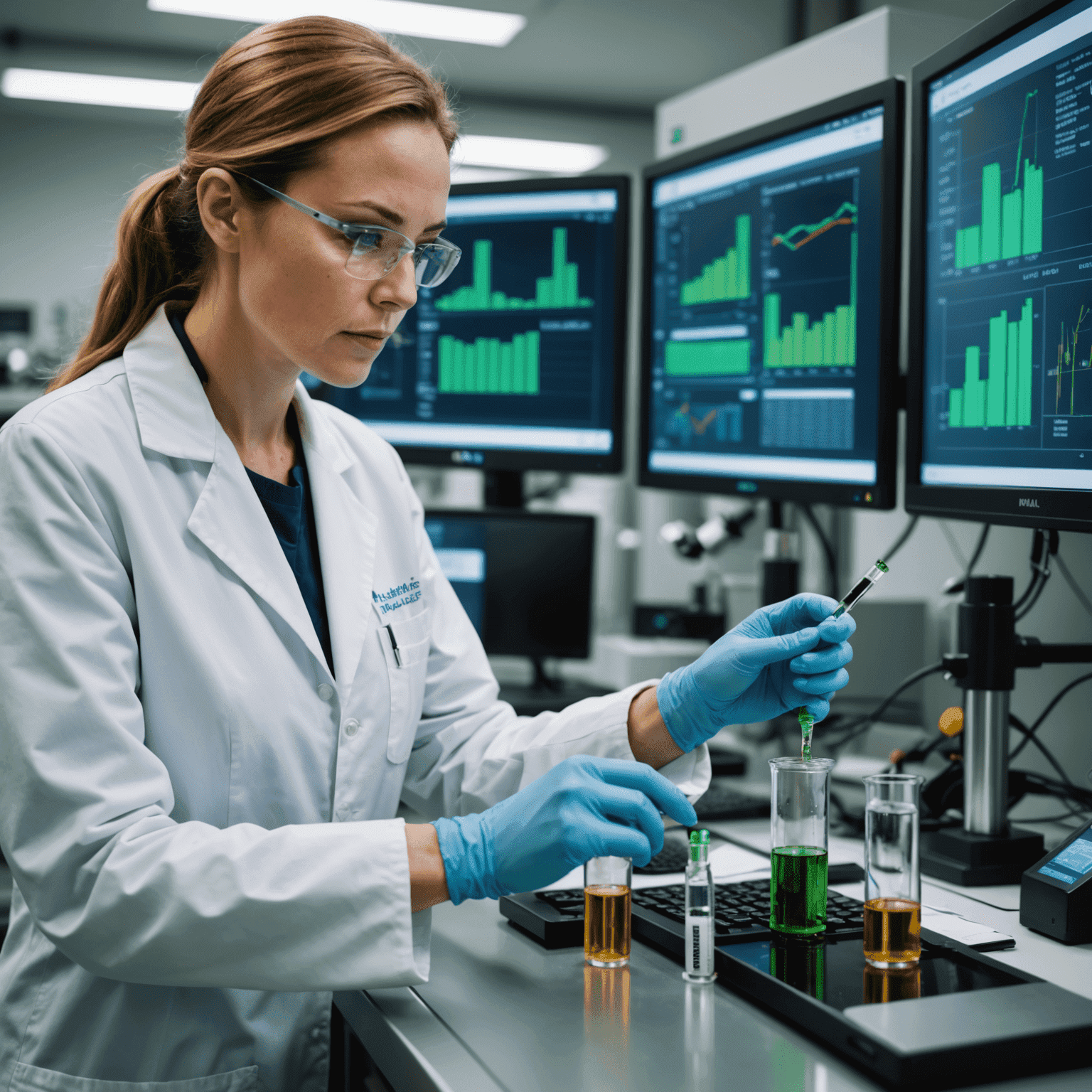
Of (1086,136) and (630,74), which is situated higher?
(630,74)

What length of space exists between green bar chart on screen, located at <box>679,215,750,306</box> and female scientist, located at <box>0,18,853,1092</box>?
485 millimetres

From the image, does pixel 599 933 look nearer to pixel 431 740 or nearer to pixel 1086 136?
pixel 431 740

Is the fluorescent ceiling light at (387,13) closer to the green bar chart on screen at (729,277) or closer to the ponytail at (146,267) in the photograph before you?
the green bar chart on screen at (729,277)

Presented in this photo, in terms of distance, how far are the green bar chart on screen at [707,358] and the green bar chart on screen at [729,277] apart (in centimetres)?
6

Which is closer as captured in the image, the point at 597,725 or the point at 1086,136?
the point at 1086,136

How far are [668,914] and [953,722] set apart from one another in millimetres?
459

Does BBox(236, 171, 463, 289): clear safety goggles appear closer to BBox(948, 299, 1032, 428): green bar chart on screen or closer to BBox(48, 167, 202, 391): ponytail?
BBox(48, 167, 202, 391): ponytail

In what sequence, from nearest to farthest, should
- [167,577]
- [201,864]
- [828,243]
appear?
[201,864] < [167,577] < [828,243]

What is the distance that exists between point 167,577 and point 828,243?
2.88 feet

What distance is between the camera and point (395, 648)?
45.7 inches

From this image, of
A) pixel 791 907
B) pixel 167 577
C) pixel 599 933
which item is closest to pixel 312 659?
pixel 167 577

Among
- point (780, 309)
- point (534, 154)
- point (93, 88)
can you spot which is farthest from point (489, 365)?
point (534, 154)

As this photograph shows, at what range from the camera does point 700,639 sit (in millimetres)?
1824

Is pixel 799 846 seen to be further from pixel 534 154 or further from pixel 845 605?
pixel 534 154
